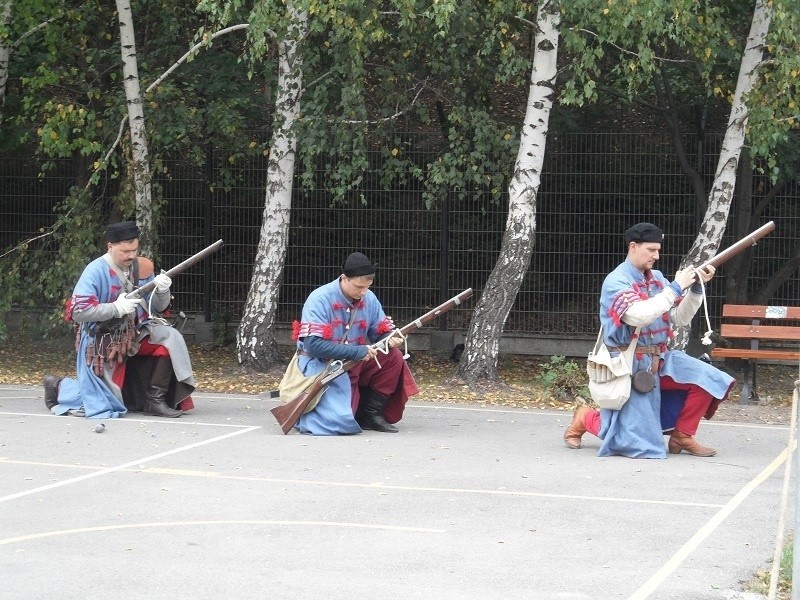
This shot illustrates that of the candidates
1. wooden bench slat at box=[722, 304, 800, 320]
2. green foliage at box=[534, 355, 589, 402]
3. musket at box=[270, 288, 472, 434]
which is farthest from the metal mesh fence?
musket at box=[270, 288, 472, 434]

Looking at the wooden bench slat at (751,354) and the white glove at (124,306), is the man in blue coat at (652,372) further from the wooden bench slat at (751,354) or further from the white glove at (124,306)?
the white glove at (124,306)

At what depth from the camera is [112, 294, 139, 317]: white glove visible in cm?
1131

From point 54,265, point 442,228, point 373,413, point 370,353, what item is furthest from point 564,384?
point 54,265

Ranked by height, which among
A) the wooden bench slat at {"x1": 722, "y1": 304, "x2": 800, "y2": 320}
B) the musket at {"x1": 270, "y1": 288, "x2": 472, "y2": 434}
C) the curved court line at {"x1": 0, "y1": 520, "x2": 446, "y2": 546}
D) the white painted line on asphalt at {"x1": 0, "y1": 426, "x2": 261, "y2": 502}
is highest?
the wooden bench slat at {"x1": 722, "y1": 304, "x2": 800, "y2": 320}

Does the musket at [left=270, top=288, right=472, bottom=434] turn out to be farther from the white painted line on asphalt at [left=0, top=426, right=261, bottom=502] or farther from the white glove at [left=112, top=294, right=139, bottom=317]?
the white glove at [left=112, top=294, right=139, bottom=317]

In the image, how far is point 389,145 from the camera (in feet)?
52.1

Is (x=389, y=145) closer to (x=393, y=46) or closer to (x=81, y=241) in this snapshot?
(x=393, y=46)

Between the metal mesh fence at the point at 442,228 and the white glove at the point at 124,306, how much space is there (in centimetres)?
510

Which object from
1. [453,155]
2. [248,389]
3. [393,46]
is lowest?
[248,389]

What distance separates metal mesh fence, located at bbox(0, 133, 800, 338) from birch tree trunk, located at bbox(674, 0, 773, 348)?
2303 mm

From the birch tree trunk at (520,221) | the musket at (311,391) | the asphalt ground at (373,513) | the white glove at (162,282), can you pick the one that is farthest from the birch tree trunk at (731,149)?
the white glove at (162,282)

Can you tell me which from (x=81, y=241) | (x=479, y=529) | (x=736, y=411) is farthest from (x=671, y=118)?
(x=479, y=529)

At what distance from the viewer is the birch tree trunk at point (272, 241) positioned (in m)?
14.4

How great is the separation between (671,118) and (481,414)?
211 inches
